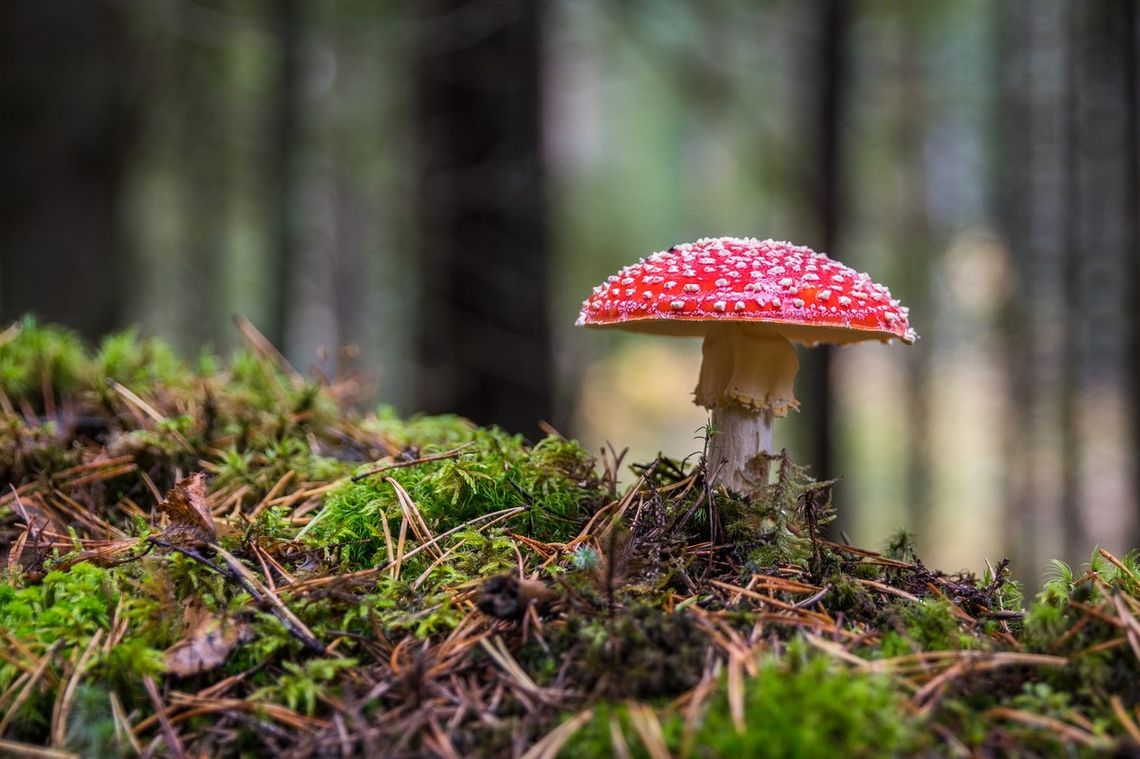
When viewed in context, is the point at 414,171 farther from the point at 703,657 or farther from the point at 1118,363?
the point at 1118,363

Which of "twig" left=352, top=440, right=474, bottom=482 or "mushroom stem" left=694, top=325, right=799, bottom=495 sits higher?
"mushroom stem" left=694, top=325, right=799, bottom=495

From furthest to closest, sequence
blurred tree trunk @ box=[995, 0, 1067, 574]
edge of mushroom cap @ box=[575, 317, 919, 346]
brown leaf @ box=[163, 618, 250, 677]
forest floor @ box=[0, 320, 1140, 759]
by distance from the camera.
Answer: blurred tree trunk @ box=[995, 0, 1067, 574] < edge of mushroom cap @ box=[575, 317, 919, 346] < brown leaf @ box=[163, 618, 250, 677] < forest floor @ box=[0, 320, 1140, 759]

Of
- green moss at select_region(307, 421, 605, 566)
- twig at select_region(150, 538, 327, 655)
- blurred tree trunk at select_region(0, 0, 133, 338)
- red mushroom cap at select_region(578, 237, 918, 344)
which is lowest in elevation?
twig at select_region(150, 538, 327, 655)

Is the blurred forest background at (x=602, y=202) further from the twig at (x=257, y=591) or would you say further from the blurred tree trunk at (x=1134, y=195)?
the twig at (x=257, y=591)

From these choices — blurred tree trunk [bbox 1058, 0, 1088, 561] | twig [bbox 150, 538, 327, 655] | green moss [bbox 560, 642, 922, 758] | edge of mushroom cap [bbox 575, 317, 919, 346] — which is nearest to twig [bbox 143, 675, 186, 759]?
twig [bbox 150, 538, 327, 655]

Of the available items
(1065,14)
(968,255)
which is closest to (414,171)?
(1065,14)

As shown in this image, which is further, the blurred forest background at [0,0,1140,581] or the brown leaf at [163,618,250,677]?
the blurred forest background at [0,0,1140,581]

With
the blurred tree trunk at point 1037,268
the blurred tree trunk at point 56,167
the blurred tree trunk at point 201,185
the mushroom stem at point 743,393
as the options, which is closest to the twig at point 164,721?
the mushroom stem at point 743,393

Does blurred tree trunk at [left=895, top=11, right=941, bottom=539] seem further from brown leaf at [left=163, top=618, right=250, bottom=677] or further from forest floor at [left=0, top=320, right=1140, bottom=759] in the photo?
brown leaf at [left=163, top=618, right=250, bottom=677]
